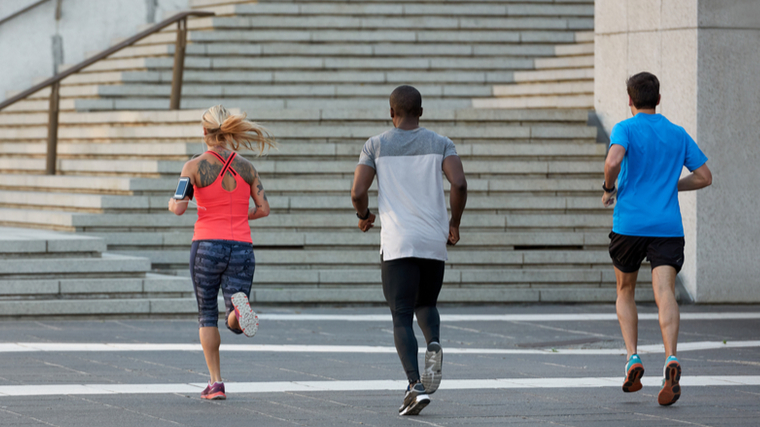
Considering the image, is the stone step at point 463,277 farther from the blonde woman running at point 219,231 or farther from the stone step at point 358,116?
the blonde woman running at point 219,231

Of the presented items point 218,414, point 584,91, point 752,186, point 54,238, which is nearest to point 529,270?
point 752,186

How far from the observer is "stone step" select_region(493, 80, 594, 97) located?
46.7 feet

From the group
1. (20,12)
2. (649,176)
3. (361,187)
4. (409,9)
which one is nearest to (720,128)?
(649,176)

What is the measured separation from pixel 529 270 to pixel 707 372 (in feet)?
14.5

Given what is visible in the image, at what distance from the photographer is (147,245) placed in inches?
442

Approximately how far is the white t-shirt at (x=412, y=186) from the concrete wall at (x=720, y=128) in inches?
260

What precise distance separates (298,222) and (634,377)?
20.6ft

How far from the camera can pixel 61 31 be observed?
1694 cm

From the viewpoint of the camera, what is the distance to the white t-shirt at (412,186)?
5.45 meters

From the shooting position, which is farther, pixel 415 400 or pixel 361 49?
pixel 361 49

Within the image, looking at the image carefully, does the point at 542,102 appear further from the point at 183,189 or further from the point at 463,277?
the point at 183,189

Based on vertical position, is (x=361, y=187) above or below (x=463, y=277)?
above

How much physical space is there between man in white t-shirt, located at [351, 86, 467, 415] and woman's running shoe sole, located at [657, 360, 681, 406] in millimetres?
1193

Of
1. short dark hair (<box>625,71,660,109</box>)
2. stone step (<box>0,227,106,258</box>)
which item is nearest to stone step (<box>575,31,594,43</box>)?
stone step (<box>0,227,106,258</box>)
